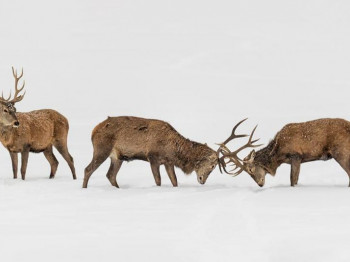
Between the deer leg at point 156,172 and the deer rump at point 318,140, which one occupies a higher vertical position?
the deer rump at point 318,140

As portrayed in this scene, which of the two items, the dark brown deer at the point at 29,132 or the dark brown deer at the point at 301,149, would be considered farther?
the dark brown deer at the point at 29,132

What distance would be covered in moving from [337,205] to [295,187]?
1.91 meters

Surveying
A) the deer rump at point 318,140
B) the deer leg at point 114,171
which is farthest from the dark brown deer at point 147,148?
the deer rump at point 318,140

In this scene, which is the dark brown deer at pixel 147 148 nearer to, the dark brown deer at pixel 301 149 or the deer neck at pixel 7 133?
the dark brown deer at pixel 301 149

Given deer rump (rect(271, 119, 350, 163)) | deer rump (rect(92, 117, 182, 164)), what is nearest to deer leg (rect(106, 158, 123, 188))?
deer rump (rect(92, 117, 182, 164))

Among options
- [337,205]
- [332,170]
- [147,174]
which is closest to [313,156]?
[337,205]

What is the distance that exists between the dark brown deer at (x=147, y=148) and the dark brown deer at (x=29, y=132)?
6.65 feet

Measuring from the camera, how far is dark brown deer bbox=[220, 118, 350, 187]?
1386 centimetres

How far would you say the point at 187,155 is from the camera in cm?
1500

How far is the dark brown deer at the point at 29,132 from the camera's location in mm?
15773

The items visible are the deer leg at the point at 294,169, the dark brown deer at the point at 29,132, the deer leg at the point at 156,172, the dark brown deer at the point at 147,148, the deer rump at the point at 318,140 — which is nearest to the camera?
the deer rump at the point at 318,140

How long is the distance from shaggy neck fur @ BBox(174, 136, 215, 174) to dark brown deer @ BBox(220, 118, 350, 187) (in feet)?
1.56

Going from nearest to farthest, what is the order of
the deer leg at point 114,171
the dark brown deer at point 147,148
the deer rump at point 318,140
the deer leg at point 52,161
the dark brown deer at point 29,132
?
the deer rump at point 318,140 → the dark brown deer at point 147,148 → the deer leg at point 114,171 → the dark brown deer at point 29,132 → the deer leg at point 52,161

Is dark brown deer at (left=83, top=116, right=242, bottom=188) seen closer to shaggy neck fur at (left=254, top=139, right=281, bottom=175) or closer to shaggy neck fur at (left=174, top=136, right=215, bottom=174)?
shaggy neck fur at (left=174, top=136, right=215, bottom=174)
